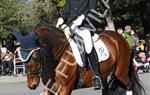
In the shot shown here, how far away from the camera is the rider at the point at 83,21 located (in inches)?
369

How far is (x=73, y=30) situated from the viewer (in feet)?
30.3

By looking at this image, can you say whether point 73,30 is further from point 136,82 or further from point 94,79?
point 136,82

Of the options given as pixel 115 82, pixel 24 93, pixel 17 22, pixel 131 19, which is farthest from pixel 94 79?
pixel 17 22

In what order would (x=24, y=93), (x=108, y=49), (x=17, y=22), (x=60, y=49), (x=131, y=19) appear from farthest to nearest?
(x=17, y=22), (x=131, y=19), (x=24, y=93), (x=108, y=49), (x=60, y=49)

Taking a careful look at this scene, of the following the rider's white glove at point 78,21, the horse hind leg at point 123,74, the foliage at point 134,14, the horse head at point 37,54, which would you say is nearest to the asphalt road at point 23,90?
the horse hind leg at point 123,74

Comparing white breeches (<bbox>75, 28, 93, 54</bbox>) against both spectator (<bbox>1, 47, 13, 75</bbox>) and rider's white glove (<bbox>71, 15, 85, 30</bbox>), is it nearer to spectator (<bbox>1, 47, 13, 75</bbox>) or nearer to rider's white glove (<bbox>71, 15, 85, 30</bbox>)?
rider's white glove (<bbox>71, 15, 85, 30</bbox>)

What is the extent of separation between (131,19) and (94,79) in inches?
1201

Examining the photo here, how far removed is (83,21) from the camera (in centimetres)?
958

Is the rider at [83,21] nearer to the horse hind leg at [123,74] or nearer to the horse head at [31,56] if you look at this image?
the horse hind leg at [123,74]

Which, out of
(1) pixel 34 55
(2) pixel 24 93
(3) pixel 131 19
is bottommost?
(2) pixel 24 93

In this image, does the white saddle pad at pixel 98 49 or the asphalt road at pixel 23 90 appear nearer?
the white saddle pad at pixel 98 49

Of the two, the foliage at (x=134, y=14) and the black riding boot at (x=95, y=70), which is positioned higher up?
the foliage at (x=134, y=14)

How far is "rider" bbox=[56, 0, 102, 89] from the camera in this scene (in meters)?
9.37

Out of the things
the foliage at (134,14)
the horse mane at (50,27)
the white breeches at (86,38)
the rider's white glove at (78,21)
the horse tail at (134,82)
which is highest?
the foliage at (134,14)
